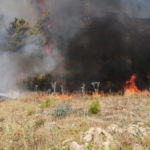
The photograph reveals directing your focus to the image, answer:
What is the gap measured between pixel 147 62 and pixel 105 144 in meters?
19.8

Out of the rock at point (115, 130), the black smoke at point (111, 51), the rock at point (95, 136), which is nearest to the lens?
the rock at point (95, 136)

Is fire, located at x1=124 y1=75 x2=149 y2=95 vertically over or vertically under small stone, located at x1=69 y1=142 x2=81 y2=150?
over

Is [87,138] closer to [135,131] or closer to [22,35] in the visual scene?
[135,131]

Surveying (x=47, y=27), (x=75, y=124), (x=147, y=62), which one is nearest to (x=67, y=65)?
(x=47, y=27)

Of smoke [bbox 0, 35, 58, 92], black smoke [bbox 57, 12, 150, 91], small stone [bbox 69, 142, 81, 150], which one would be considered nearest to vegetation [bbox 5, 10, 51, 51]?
smoke [bbox 0, 35, 58, 92]

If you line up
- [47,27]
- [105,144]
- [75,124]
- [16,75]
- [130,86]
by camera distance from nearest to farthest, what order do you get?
[105,144], [75,124], [130,86], [16,75], [47,27]

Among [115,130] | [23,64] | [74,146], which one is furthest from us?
[23,64]

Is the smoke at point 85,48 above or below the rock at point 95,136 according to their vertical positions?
above

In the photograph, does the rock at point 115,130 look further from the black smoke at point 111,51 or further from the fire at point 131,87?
the fire at point 131,87

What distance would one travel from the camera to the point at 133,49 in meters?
21.6

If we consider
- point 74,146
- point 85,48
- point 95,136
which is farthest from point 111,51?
point 74,146

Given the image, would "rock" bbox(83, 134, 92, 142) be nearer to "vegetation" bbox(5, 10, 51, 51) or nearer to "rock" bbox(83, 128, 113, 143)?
"rock" bbox(83, 128, 113, 143)

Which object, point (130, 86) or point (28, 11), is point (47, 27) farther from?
point (130, 86)

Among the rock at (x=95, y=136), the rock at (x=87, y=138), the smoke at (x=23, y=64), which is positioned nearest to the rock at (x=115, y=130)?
the rock at (x=95, y=136)
